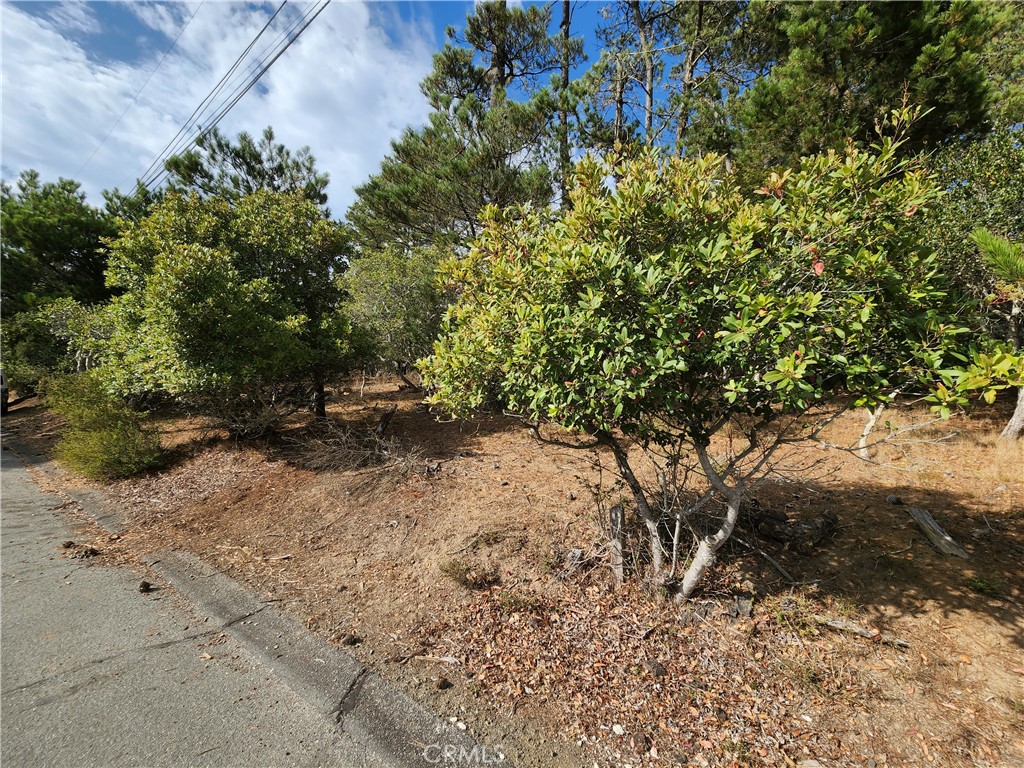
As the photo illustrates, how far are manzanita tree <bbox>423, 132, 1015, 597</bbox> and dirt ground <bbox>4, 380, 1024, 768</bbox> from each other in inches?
27.0

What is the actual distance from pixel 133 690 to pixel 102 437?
5.49 meters

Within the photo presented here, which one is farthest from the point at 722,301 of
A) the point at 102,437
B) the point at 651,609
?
the point at 102,437

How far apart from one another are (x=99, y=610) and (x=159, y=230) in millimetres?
5688

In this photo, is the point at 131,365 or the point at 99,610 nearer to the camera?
the point at 99,610

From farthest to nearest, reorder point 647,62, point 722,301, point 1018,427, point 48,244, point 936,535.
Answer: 1. point 48,244
2. point 647,62
3. point 1018,427
4. point 936,535
5. point 722,301

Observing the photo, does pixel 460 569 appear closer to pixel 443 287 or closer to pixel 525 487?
pixel 525 487

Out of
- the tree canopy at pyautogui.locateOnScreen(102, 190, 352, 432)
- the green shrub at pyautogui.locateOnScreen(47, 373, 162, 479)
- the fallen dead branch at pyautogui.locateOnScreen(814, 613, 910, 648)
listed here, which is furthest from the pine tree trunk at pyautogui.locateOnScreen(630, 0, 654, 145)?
the green shrub at pyautogui.locateOnScreen(47, 373, 162, 479)

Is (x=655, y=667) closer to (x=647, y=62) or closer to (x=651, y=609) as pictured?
(x=651, y=609)

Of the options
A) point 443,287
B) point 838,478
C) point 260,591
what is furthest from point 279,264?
point 838,478

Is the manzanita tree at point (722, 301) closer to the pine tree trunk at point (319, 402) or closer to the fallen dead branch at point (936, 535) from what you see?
the fallen dead branch at point (936, 535)

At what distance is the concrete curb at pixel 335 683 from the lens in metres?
2.28

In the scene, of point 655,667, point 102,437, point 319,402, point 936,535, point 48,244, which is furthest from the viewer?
point 48,244

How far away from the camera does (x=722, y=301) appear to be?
236 cm

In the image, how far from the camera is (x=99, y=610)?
11.3ft
